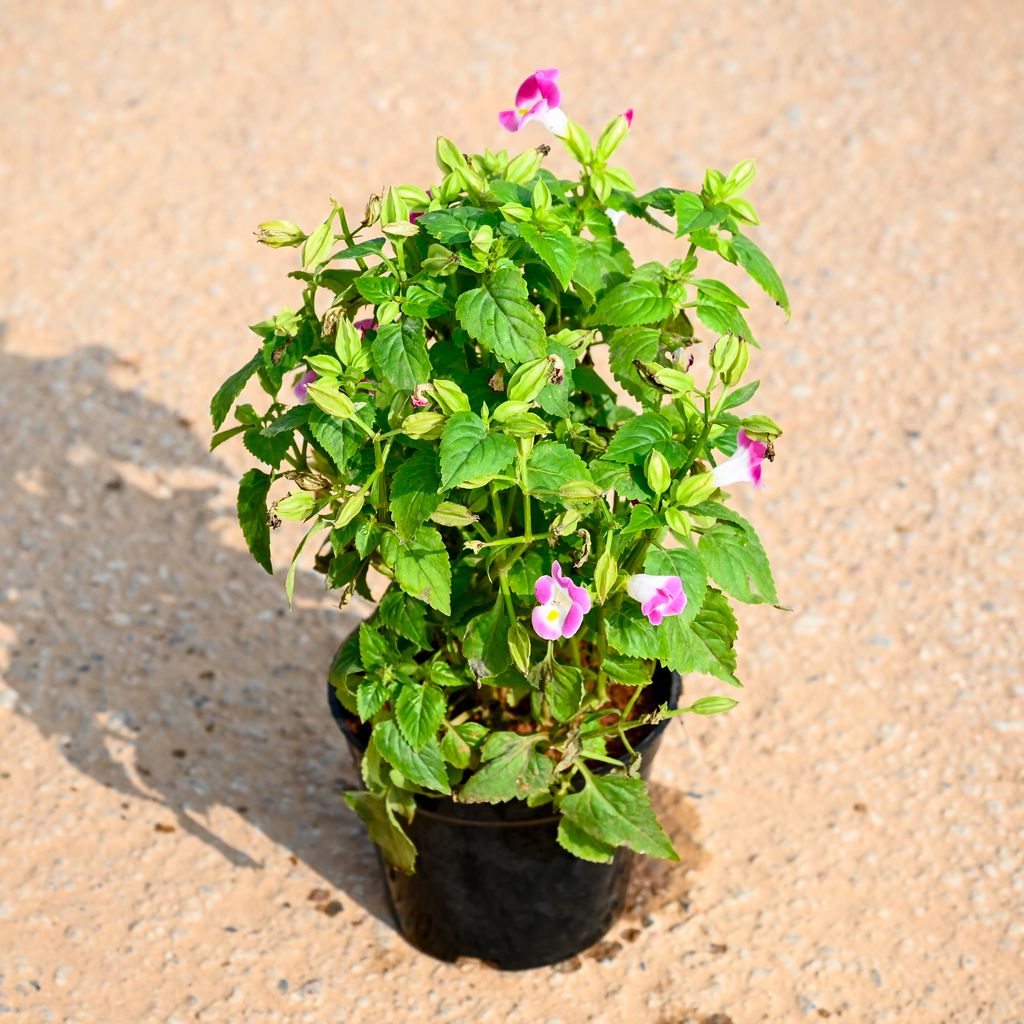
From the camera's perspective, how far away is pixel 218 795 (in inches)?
112

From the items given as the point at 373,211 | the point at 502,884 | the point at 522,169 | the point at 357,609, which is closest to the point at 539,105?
the point at 522,169

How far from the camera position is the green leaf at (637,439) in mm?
1895

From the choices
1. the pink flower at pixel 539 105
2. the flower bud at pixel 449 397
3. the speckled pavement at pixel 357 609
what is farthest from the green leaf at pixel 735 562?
the speckled pavement at pixel 357 609

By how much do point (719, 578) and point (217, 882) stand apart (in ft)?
4.04

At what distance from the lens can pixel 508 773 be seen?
2.14m

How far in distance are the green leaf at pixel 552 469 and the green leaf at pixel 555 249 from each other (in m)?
0.21

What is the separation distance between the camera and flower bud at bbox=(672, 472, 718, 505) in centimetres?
185

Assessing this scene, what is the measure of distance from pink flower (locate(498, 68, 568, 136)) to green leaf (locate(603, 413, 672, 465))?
1.39 feet

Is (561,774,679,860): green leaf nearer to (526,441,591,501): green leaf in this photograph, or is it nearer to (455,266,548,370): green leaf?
(526,441,591,501): green leaf

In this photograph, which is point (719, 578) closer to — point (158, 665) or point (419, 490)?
point (419, 490)

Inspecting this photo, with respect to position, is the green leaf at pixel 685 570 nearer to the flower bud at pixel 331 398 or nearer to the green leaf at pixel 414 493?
the green leaf at pixel 414 493

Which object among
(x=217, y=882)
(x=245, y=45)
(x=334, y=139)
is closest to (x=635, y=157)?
(x=334, y=139)

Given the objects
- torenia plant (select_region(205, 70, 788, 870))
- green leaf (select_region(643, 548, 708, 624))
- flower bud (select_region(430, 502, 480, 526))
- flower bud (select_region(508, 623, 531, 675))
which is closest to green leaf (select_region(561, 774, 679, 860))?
torenia plant (select_region(205, 70, 788, 870))

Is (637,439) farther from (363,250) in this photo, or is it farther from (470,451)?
(363,250)
